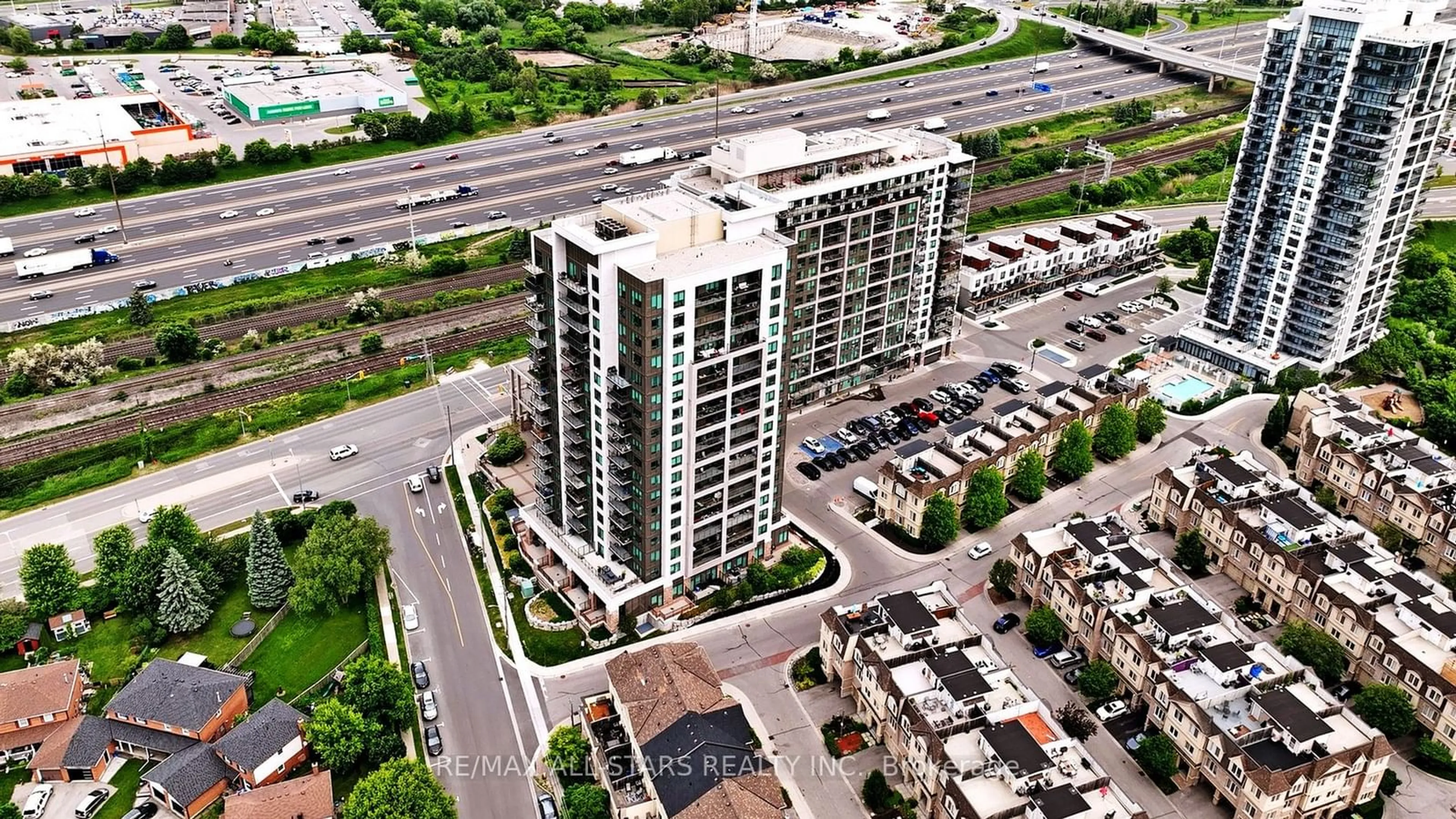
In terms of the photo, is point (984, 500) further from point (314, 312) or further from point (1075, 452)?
point (314, 312)

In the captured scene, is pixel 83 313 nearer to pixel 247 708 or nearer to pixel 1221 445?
pixel 247 708

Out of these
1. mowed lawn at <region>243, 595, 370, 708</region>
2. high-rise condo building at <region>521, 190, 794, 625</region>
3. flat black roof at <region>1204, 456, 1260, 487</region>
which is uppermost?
Answer: high-rise condo building at <region>521, 190, 794, 625</region>

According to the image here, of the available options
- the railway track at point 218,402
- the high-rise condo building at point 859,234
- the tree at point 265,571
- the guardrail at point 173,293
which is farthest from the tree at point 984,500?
the guardrail at point 173,293

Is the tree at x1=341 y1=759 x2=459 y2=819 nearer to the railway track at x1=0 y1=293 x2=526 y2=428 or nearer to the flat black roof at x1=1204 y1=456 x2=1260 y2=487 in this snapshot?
the flat black roof at x1=1204 y1=456 x2=1260 y2=487

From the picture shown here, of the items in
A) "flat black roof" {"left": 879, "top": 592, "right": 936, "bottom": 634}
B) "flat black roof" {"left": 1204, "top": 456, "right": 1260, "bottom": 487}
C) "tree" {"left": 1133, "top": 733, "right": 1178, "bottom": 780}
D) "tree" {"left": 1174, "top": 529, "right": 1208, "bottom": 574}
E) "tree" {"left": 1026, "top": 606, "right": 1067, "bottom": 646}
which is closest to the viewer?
"tree" {"left": 1133, "top": 733, "right": 1178, "bottom": 780}

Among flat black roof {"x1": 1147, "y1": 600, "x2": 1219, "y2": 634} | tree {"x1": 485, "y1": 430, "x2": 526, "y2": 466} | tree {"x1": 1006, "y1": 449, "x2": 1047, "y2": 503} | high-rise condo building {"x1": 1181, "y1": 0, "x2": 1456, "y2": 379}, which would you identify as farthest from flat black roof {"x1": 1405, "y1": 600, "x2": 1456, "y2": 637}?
tree {"x1": 485, "y1": 430, "x2": 526, "y2": 466}

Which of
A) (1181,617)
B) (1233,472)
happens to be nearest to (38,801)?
(1181,617)

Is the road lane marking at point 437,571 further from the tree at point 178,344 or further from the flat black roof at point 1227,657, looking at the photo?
the flat black roof at point 1227,657
